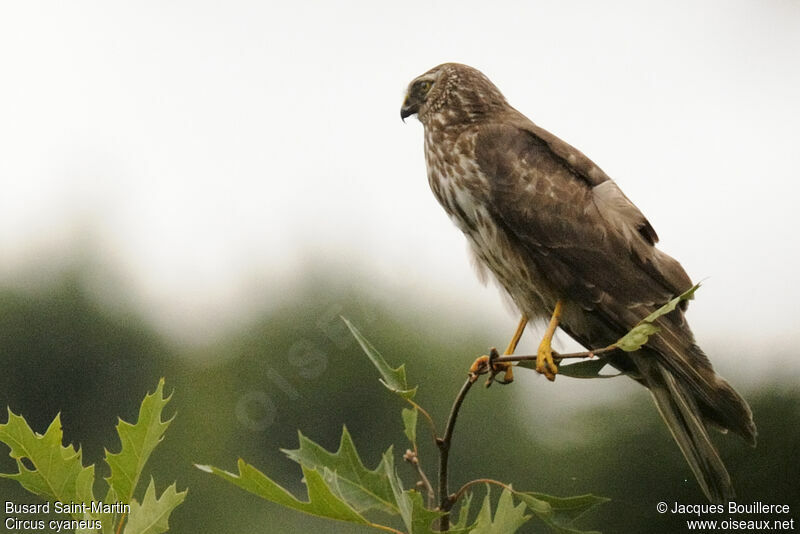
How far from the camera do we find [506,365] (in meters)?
3.44

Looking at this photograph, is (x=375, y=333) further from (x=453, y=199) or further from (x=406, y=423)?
(x=406, y=423)

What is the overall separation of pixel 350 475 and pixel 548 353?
A: 1239 mm

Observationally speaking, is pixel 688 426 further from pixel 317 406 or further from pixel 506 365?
pixel 317 406

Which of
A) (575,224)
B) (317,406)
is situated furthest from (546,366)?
(317,406)

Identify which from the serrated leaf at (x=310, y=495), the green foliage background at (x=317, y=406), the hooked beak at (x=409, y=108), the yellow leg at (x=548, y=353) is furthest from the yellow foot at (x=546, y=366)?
the green foliage background at (x=317, y=406)

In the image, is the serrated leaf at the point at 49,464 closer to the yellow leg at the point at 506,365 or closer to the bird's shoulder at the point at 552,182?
the yellow leg at the point at 506,365

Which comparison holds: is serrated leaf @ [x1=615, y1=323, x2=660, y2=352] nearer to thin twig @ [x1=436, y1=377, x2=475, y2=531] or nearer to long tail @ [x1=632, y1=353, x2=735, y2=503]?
thin twig @ [x1=436, y1=377, x2=475, y2=531]

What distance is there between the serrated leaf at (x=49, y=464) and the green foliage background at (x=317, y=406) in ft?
38.2

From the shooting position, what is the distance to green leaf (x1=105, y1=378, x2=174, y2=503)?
7.92 feet

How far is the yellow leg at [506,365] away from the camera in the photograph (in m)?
3.38

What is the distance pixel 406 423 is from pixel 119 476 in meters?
0.67

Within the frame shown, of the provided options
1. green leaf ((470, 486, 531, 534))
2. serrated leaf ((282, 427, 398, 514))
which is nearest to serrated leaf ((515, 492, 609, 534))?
green leaf ((470, 486, 531, 534))

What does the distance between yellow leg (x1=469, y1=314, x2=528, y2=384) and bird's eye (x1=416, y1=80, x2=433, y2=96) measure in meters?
1.11

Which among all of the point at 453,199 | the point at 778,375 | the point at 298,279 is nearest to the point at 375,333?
the point at 298,279
